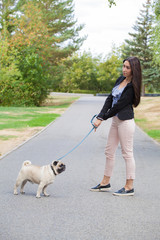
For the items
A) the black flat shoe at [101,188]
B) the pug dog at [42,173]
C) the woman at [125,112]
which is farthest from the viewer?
the black flat shoe at [101,188]

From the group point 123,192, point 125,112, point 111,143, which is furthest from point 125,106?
point 123,192

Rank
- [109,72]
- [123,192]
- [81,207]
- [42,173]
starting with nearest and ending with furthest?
[81,207]
[42,173]
[123,192]
[109,72]

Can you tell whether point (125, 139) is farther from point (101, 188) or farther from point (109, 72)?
point (109, 72)

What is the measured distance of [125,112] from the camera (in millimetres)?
5992

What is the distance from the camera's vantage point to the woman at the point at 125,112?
589 cm

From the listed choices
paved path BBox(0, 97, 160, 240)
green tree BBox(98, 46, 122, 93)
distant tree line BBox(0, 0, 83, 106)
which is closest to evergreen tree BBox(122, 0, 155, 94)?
green tree BBox(98, 46, 122, 93)

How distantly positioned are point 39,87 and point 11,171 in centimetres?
2542

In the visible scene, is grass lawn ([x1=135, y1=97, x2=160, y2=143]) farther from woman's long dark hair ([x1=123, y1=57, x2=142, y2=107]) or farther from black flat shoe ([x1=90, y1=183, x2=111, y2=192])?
woman's long dark hair ([x1=123, y1=57, x2=142, y2=107])

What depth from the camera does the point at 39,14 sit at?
36.3 metres

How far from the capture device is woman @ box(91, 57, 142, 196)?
589 cm

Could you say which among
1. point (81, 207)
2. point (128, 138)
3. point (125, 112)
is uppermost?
point (125, 112)

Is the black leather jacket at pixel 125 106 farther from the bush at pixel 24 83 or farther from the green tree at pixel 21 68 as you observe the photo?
the bush at pixel 24 83

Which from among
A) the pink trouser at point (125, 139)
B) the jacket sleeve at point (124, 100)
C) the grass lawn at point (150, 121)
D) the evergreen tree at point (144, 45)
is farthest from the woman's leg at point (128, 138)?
the evergreen tree at point (144, 45)

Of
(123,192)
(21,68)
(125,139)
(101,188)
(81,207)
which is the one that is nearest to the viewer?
(81,207)
